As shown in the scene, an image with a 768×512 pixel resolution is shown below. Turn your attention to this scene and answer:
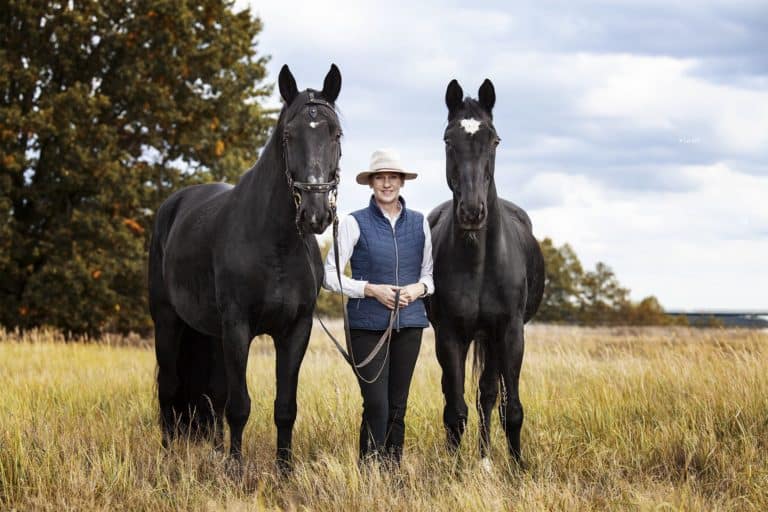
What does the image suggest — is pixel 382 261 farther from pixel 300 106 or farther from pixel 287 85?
pixel 287 85

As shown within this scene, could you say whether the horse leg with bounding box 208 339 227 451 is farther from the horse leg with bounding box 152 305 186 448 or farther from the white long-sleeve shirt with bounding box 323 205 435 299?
the white long-sleeve shirt with bounding box 323 205 435 299

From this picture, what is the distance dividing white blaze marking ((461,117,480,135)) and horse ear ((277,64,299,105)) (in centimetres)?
108

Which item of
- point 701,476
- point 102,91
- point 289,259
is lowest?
point 701,476

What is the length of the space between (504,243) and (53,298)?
13.3 m

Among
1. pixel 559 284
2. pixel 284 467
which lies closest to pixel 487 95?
pixel 284 467

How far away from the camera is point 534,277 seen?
677cm

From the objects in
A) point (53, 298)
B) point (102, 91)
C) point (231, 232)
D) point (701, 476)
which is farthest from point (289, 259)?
point (102, 91)

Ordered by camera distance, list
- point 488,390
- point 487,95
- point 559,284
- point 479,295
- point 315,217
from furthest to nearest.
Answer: point 559,284
point 488,390
point 479,295
point 487,95
point 315,217

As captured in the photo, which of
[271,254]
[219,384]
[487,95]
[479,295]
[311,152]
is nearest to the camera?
[311,152]

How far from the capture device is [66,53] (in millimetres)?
17219

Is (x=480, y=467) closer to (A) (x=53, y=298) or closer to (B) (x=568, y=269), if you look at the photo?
(A) (x=53, y=298)

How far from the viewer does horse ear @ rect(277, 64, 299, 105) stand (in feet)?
15.5

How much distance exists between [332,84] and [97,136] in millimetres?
13133

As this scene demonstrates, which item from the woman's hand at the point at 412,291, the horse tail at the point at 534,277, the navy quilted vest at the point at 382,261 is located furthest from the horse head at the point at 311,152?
the horse tail at the point at 534,277
